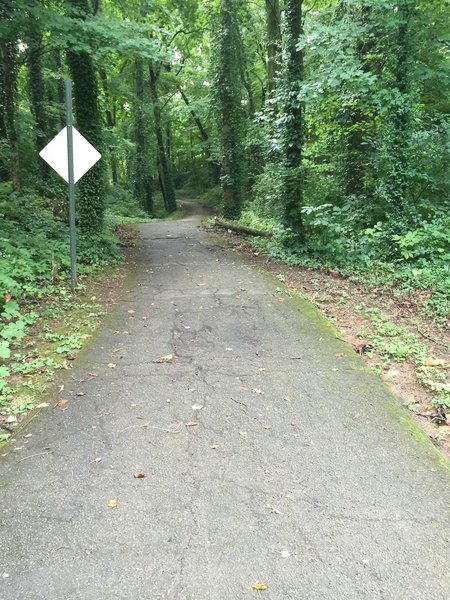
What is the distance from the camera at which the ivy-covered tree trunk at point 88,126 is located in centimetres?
923

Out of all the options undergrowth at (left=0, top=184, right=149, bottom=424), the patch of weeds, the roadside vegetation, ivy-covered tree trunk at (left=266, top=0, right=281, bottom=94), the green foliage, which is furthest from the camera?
→ ivy-covered tree trunk at (left=266, top=0, right=281, bottom=94)

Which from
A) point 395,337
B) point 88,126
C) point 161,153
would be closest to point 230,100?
point 88,126

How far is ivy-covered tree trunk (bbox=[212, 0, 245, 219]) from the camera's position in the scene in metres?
15.8

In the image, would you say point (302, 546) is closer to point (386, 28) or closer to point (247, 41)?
point (386, 28)

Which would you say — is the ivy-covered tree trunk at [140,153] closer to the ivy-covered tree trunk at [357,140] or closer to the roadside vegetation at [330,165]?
the roadside vegetation at [330,165]

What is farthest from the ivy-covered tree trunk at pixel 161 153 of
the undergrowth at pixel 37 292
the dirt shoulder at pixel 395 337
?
the dirt shoulder at pixel 395 337

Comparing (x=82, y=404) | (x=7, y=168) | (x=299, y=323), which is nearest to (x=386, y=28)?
(x=299, y=323)

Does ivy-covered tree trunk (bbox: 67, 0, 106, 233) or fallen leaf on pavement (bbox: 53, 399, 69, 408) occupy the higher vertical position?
ivy-covered tree trunk (bbox: 67, 0, 106, 233)

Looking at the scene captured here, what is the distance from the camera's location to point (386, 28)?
7.87 meters

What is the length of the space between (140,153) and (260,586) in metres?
25.2

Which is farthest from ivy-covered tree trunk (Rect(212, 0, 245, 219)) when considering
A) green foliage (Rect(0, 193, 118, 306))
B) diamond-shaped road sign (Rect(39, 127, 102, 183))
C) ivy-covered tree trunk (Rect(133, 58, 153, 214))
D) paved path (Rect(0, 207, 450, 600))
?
paved path (Rect(0, 207, 450, 600))

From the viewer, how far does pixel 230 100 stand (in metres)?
16.3

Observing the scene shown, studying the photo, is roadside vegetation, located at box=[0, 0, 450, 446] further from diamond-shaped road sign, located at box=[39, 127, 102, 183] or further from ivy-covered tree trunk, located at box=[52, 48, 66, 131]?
ivy-covered tree trunk, located at box=[52, 48, 66, 131]

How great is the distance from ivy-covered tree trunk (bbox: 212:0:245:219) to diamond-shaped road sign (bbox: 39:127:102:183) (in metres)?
10.7
